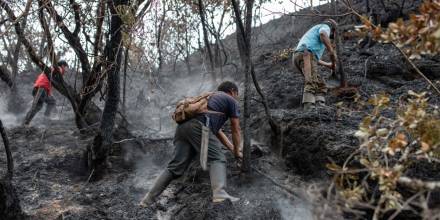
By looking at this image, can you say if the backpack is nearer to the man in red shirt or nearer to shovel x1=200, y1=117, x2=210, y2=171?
shovel x1=200, y1=117, x2=210, y2=171

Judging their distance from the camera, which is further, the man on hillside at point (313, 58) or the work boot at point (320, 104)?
the work boot at point (320, 104)

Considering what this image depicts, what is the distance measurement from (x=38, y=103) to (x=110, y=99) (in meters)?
4.33

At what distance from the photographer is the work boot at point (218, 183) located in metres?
5.42

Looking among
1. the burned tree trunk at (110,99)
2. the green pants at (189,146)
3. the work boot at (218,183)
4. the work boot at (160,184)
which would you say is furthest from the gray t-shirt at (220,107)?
the burned tree trunk at (110,99)

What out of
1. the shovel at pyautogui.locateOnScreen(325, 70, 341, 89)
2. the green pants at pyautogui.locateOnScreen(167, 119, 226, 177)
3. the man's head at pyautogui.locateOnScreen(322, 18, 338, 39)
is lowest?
the green pants at pyautogui.locateOnScreen(167, 119, 226, 177)

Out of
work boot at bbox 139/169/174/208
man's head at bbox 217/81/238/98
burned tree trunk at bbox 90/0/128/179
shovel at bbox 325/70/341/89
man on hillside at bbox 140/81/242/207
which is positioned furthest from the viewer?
shovel at bbox 325/70/341/89

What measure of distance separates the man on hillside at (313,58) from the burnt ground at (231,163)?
263 millimetres

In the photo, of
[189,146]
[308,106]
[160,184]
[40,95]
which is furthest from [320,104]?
[40,95]

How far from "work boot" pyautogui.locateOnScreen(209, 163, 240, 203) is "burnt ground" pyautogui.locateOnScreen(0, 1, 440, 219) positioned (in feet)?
0.68

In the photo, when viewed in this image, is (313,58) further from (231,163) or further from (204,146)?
(204,146)

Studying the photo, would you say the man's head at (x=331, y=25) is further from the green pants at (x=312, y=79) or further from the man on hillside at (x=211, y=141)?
the man on hillside at (x=211, y=141)

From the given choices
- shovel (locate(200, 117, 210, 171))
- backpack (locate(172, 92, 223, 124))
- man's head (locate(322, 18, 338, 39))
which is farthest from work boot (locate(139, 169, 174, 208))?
man's head (locate(322, 18, 338, 39))

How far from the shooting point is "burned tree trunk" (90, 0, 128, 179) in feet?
20.7

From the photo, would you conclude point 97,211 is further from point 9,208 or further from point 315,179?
point 315,179
